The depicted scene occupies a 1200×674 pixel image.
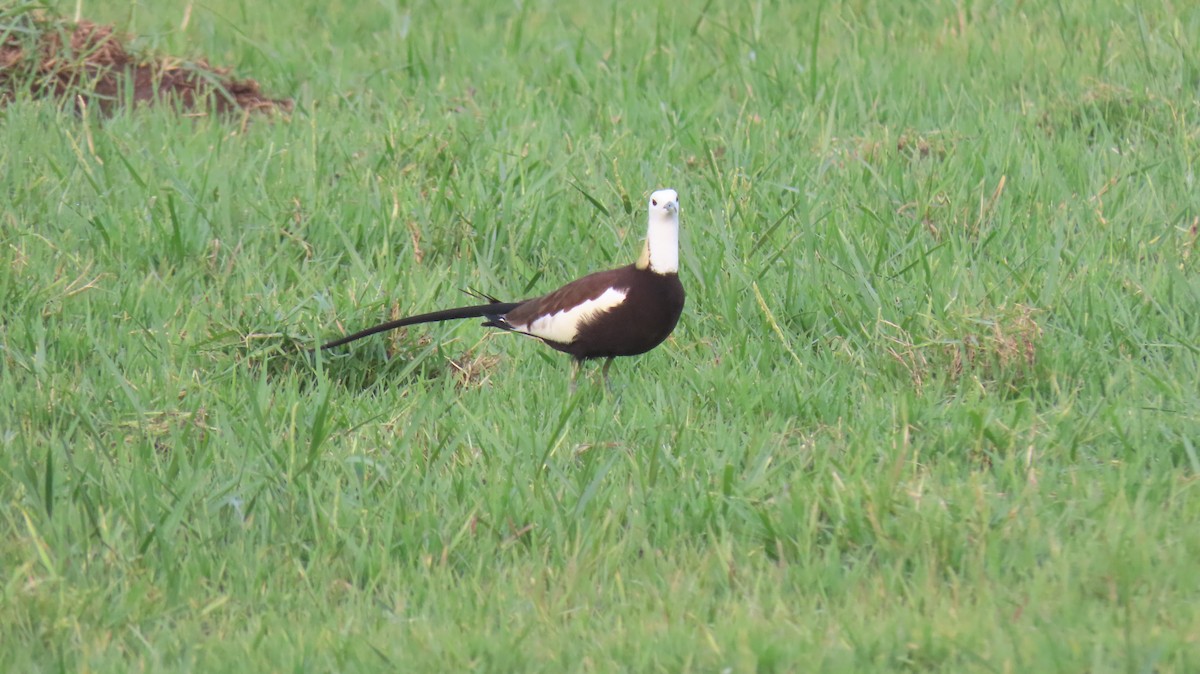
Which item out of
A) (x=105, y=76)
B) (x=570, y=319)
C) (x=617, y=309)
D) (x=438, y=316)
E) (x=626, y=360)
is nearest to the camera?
(x=617, y=309)

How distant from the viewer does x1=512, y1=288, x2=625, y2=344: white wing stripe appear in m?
4.32

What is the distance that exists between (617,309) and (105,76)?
3.41 metres

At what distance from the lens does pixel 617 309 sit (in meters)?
4.28

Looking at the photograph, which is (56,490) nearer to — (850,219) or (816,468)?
(816,468)

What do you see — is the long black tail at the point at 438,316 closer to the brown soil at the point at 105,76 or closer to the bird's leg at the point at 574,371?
the bird's leg at the point at 574,371

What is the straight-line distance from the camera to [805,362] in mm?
4477

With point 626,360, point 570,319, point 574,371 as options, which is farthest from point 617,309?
point 626,360

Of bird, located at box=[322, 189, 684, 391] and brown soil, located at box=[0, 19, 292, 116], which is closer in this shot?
bird, located at box=[322, 189, 684, 391]

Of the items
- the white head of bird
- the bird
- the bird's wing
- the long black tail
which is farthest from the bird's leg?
the white head of bird

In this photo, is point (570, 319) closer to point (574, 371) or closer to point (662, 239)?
point (574, 371)

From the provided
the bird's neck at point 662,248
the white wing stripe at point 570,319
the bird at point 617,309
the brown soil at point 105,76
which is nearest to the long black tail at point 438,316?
the bird at point 617,309

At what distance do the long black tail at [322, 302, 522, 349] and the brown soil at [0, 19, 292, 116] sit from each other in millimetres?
2242

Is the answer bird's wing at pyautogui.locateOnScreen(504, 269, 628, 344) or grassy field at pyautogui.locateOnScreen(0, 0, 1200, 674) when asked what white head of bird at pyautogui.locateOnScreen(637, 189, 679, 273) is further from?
grassy field at pyautogui.locateOnScreen(0, 0, 1200, 674)

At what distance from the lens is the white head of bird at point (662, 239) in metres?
4.35
